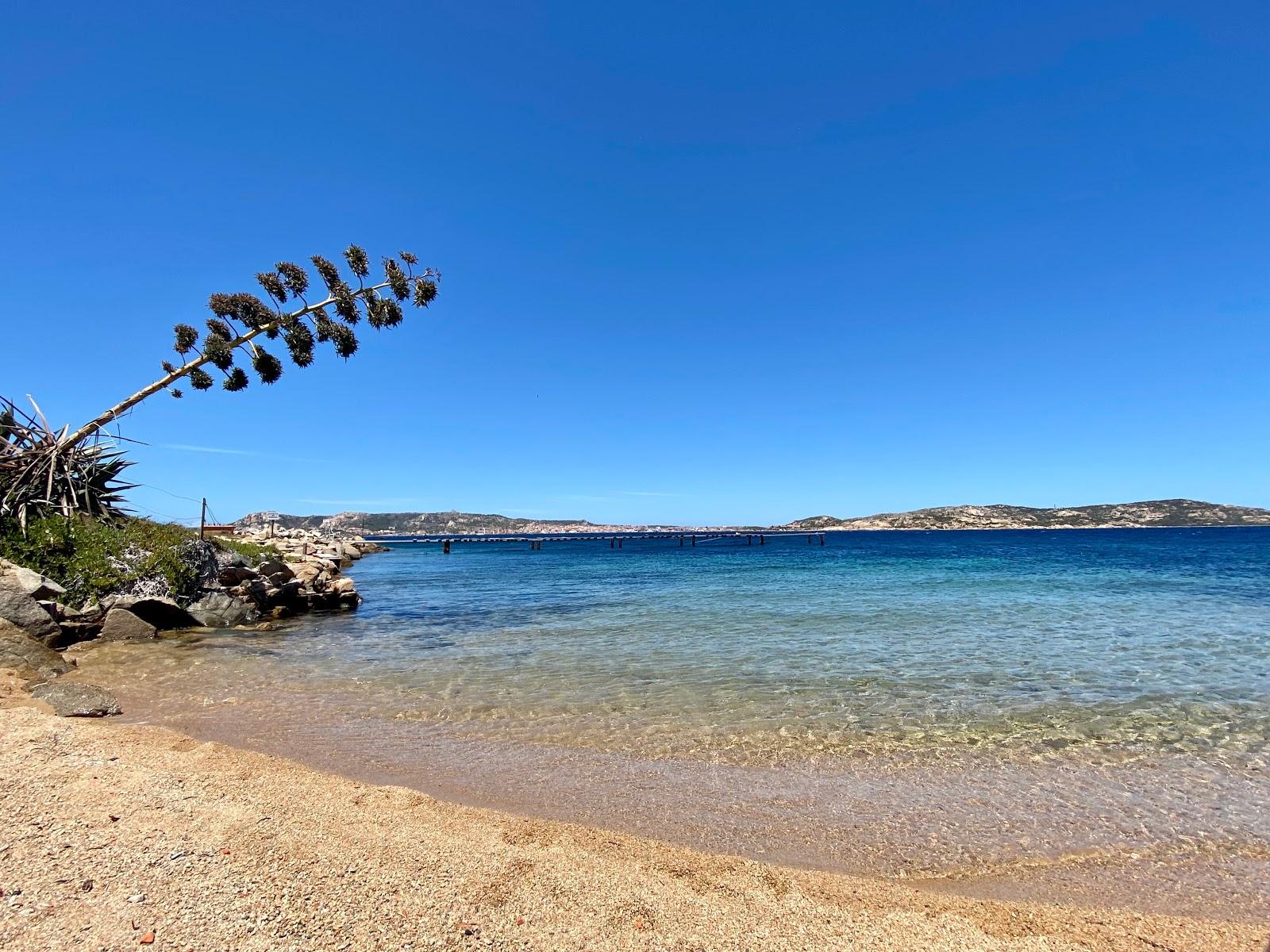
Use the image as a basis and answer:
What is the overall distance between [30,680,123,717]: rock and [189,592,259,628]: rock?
9.02 metres

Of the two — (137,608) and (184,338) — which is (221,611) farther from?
(184,338)

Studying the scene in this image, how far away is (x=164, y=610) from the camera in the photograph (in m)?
15.9

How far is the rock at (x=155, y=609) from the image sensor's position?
15.1 m

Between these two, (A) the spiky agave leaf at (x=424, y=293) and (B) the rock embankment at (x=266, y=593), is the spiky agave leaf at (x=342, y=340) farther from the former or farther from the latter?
(B) the rock embankment at (x=266, y=593)

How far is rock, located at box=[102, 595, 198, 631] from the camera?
15125 mm

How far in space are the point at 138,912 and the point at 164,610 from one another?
15.5 meters

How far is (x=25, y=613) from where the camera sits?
12.4m

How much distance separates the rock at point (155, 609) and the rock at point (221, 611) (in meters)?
0.40

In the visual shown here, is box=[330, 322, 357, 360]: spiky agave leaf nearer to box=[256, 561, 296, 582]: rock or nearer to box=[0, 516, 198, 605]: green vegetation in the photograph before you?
box=[0, 516, 198, 605]: green vegetation

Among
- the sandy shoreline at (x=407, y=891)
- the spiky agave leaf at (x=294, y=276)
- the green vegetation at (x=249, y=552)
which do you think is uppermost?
the spiky agave leaf at (x=294, y=276)

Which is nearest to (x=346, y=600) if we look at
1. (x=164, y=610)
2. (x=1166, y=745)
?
(x=164, y=610)

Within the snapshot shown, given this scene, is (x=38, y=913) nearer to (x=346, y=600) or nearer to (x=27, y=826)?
(x=27, y=826)

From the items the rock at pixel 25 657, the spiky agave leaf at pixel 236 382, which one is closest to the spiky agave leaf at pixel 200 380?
the spiky agave leaf at pixel 236 382

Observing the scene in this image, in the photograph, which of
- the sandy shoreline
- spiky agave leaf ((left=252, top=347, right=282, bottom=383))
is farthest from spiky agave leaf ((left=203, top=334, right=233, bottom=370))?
the sandy shoreline
